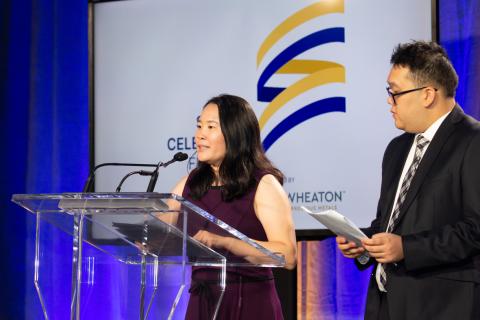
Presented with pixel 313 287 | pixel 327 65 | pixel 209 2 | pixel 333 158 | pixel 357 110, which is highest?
pixel 209 2

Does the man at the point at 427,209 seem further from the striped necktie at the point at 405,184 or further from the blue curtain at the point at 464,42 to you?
the blue curtain at the point at 464,42

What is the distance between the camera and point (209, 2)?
4.91 meters

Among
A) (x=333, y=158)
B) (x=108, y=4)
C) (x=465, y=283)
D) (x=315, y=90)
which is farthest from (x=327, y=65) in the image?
(x=465, y=283)

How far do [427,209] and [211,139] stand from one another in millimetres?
944

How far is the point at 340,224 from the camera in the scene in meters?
2.44

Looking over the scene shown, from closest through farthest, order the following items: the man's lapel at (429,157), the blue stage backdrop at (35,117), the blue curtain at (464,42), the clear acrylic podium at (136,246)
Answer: the clear acrylic podium at (136,246) < the man's lapel at (429,157) < the blue curtain at (464,42) < the blue stage backdrop at (35,117)

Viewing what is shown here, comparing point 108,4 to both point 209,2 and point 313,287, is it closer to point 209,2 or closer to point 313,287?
point 209,2

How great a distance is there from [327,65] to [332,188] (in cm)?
75

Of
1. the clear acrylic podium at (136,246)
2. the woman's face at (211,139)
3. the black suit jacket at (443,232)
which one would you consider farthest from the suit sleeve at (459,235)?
the woman's face at (211,139)

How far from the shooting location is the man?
2.45 meters

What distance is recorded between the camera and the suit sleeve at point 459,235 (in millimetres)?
2414

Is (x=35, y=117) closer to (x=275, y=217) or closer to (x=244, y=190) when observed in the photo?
(x=244, y=190)

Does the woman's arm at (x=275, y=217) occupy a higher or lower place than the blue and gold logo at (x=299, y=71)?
lower

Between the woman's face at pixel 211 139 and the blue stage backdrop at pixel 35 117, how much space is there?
2401 mm
